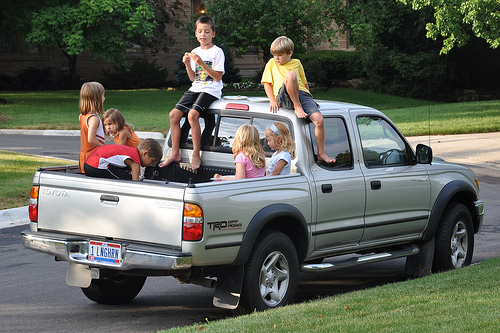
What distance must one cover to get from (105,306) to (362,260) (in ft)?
7.97

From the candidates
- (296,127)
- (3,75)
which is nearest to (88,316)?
(296,127)

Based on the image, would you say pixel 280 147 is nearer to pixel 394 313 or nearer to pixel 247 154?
pixel 247 154

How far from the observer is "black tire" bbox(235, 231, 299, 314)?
5812 mm

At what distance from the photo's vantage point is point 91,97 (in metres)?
7.43

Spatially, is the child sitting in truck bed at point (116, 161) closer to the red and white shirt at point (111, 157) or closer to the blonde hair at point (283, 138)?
the red and white shirt at point (111, 157)

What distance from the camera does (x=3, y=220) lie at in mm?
10398

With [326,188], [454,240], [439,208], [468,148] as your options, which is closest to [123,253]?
[326,188]

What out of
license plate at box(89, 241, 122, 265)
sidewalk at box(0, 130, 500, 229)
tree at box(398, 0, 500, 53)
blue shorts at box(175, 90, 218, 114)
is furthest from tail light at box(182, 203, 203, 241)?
tree at box(398, 0, 500, 53)

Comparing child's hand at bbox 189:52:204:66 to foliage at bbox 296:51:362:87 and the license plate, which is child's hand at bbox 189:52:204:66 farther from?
foliage at bbox 296:51:362:87

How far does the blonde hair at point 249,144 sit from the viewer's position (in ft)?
20.7

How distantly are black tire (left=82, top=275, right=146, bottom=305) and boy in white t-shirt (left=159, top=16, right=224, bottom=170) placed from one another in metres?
1.16

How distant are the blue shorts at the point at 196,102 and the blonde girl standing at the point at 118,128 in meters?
0.67

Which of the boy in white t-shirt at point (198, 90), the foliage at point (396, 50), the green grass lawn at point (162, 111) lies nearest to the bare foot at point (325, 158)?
the boy in white t-shirt at point (198, 90)

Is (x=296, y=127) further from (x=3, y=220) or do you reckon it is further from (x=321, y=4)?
(x=321, y=4)
